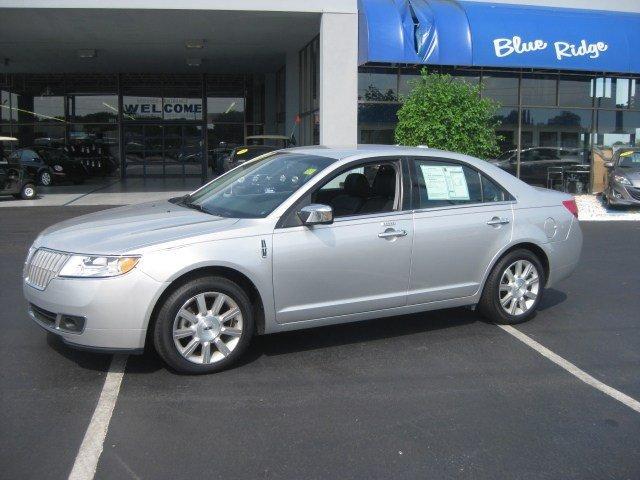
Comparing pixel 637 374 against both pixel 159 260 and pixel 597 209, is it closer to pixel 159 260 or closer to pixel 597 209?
pixel 159 260

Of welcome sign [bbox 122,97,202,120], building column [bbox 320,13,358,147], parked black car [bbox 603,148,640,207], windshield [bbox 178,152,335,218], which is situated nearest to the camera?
windshield [bbox 178,152,335,218]

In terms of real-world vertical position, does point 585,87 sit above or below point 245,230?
above

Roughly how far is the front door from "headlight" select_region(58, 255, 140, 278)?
3.46 ft

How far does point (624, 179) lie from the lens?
53.7ft

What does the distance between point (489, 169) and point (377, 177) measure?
1.17 metres

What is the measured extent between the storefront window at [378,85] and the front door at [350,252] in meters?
13.0

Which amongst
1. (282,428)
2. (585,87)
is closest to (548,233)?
(282,428)

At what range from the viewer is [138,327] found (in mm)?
4656

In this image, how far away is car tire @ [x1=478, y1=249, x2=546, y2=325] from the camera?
614 cm

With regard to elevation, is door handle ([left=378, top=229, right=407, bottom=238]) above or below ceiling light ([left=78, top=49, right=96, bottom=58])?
below

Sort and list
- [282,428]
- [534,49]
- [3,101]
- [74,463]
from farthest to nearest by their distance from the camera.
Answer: [3,101]
[534,49]
[282,428]
[74,463]

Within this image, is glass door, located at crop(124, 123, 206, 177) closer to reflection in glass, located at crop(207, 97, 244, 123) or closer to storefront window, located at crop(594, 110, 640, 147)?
reflection in glass, located at crop(207, 97, 244, 123)

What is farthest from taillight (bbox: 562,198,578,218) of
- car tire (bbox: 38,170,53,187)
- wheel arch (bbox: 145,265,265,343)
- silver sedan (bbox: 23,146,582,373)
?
car tire (bbox: 38,170,53,187)

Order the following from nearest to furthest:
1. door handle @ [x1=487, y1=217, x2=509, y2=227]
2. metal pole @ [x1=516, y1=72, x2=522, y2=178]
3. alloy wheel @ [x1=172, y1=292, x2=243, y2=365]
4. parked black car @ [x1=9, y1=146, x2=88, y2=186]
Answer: alloy wheel @ [x1=172, y1=292, x2=243, y2=365], door handle @ [x1=487, y1=217, x2=509, y2=227], metal pole @ [x1=516, y1=72, x2=522, y2=178], parked black car @ [x1=9, y1=146, x2=88, y2=186]
